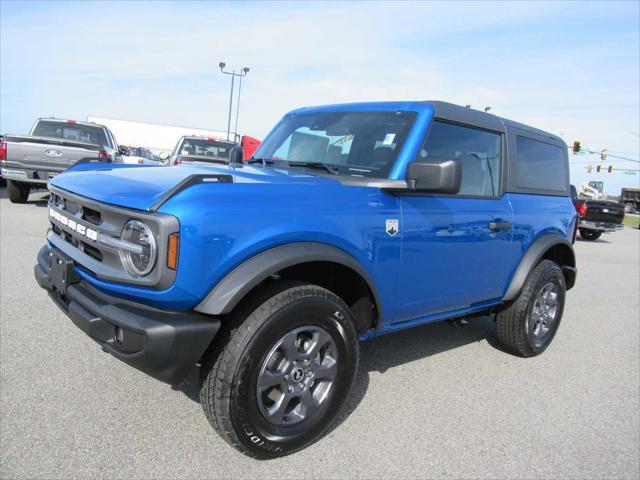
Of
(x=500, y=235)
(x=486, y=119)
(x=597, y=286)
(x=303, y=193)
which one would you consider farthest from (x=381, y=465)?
(x=597, y=286)

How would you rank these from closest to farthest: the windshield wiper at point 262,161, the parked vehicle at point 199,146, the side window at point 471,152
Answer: the side window at point 471,152 → the windshield wiper at point 262,161 → the parked vehicle at point 199,146

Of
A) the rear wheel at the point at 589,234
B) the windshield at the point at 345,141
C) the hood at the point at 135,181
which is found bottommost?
the rear wheel at the point at 589,234

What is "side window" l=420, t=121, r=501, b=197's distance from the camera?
10.6ft

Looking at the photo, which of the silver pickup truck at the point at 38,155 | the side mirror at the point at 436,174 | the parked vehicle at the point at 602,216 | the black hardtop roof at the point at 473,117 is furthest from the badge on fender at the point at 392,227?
the parked vehicle at the point at 602,216

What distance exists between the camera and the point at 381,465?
8.23ft

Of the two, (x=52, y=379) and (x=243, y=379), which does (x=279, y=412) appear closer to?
(x=243, y=379)

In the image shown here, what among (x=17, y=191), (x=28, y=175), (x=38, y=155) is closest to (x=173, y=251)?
(x=38, y=155)

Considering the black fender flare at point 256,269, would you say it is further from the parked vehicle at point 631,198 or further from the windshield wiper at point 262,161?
the parked vehicle at point 631,198

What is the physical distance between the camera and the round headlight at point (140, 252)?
2.10m

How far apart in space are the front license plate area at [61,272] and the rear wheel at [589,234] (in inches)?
698

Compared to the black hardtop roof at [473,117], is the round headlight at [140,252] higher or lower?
lower

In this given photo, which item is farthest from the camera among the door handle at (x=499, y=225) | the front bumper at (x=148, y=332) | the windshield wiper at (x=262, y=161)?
the windshield wiper at (x=262, y=161)

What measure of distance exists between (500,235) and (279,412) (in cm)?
210

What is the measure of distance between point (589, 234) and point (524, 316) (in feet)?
51.0
